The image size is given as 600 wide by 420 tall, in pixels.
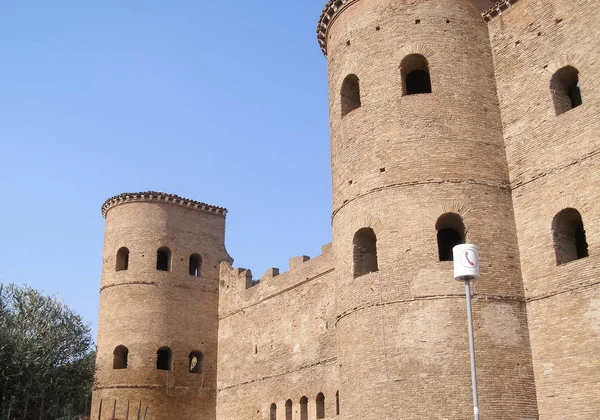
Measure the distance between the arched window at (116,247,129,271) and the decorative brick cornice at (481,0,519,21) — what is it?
1459 cm

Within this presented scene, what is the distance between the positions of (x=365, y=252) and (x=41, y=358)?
392 inches

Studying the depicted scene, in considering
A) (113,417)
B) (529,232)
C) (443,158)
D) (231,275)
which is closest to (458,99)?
(443,158)

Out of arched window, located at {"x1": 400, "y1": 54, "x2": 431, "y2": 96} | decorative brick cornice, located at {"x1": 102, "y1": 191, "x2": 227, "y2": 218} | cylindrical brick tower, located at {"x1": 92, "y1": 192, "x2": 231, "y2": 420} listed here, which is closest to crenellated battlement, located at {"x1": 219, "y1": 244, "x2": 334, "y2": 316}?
cylindrical brick tower, located at {"x1": 92, "y1": 192, "x2": 231, "y2": 420}

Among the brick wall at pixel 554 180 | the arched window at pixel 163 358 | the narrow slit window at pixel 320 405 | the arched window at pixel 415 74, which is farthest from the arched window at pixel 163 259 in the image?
the brick wall at pixel 554 180

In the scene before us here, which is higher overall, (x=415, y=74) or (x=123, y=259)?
(x=415, y=74)

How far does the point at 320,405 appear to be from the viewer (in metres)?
18.6

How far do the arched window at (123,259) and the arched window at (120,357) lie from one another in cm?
258

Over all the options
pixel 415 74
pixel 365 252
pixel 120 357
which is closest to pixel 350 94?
pixel 415 74

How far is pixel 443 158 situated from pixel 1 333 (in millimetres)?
11872

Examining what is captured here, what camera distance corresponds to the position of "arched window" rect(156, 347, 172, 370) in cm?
2422

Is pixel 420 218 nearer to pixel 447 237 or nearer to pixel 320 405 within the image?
pixel 447 237

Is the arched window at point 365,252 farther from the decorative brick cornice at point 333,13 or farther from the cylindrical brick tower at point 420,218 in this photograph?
the decorative brick cornice at point 333,13

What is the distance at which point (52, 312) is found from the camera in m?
21.6

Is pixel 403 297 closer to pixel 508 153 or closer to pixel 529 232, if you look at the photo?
pixel 529 232
